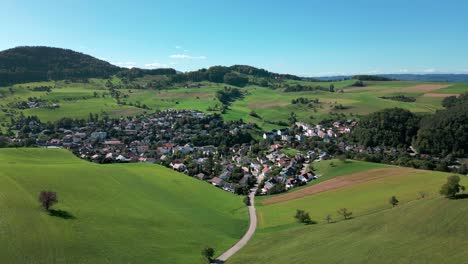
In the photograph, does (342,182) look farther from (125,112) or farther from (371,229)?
(125,112)

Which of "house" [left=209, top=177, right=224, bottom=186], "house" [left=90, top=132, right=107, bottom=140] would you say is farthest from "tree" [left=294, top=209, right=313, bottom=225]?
"house" [left=90, top=132, right=107, bottom=140]

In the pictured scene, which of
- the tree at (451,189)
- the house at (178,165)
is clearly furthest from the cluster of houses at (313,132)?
the tree at (451,189)

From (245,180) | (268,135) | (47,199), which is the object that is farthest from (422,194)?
(268,135)

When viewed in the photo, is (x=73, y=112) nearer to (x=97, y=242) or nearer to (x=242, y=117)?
(x=242, y=117)

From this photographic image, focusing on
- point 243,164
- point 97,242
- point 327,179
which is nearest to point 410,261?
point 97,242

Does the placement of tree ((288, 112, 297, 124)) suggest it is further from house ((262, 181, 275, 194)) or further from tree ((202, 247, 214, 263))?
tree ((202, 247, 214, 263))

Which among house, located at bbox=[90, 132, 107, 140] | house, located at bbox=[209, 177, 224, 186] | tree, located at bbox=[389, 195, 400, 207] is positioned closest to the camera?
tree, located at bbox=[389, 195, 400, 207]
